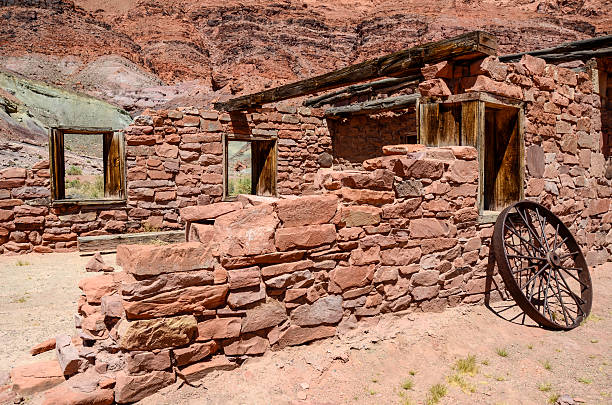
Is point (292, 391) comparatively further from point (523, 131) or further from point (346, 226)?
point (523, 131)

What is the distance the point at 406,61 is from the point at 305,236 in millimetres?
2842

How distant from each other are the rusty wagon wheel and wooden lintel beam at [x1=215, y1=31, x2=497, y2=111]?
5.72 ft

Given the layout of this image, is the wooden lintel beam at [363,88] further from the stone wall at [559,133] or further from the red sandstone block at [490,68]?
the red sandstone block at [490,68]

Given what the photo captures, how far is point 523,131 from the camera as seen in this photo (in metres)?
5.11

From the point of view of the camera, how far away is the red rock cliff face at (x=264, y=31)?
106 feet

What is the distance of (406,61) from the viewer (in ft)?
16.7

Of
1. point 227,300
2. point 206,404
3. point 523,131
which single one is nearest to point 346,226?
point 227,300

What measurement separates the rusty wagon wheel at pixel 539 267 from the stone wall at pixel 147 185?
5907mm

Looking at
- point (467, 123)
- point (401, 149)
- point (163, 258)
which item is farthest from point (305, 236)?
point (467, 123)

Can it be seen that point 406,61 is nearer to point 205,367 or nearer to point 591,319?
point 591,319

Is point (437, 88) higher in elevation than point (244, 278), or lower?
higher

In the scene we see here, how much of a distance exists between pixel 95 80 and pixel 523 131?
96.6 ft

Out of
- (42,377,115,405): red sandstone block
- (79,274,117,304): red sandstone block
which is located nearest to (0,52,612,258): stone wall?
(79,274,117,304): red sandstone block

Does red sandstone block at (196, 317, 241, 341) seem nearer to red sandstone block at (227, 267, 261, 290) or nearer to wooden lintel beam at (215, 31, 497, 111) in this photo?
red sandstone block at (227, 267, 261, 290)
